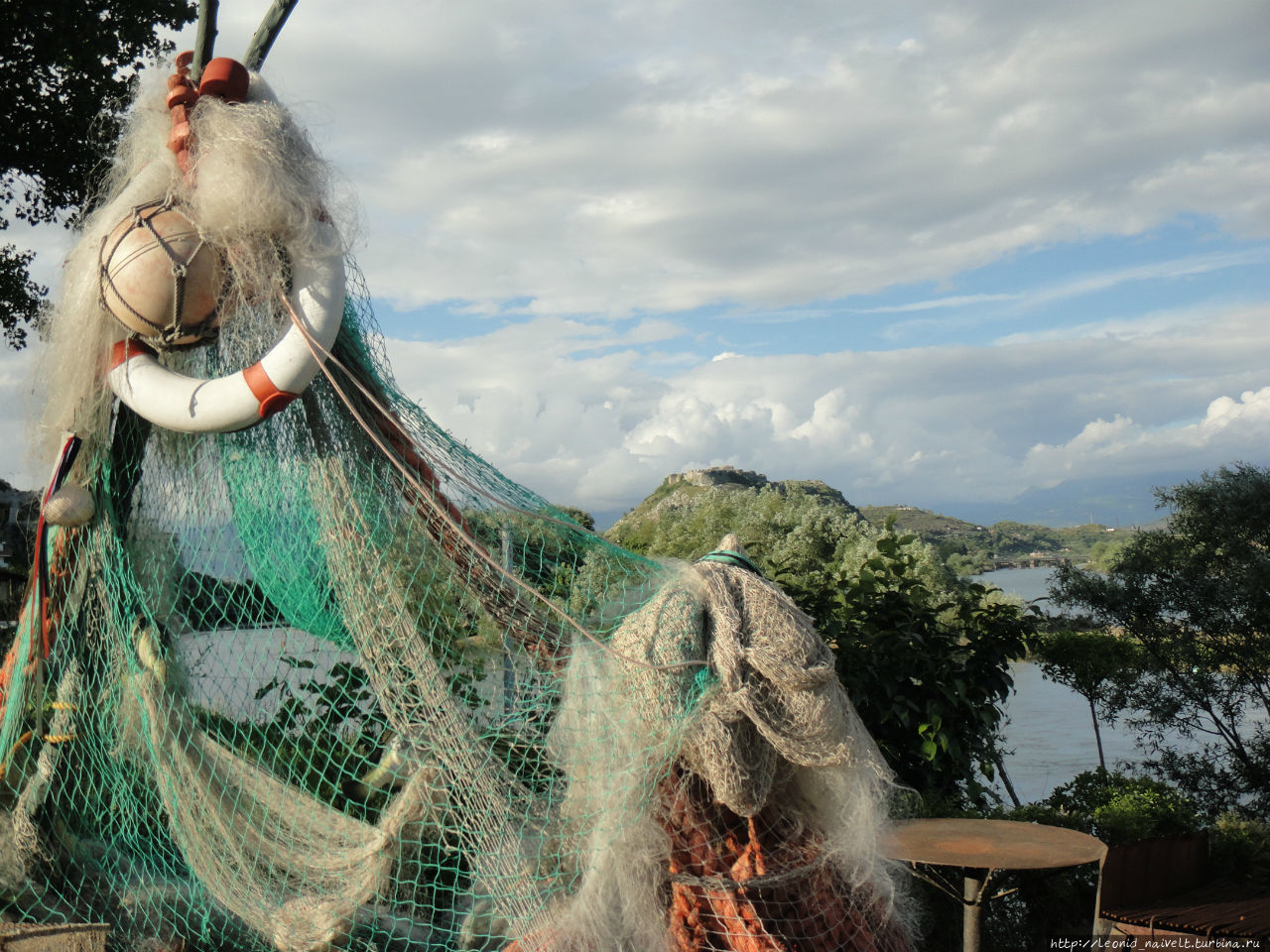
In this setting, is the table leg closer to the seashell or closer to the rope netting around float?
the rope netting around float

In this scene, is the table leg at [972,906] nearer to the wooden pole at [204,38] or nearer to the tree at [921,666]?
the tree at [921,666]

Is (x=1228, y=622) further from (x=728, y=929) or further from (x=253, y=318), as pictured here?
(x=253, y=318)

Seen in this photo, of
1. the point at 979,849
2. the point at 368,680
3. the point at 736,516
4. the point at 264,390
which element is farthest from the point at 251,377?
the point at 736,516

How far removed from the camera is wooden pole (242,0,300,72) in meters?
3.04

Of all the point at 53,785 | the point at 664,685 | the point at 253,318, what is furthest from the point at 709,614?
the point at 53,785

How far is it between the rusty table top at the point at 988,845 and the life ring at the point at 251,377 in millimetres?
2375

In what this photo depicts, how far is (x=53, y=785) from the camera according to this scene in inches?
131

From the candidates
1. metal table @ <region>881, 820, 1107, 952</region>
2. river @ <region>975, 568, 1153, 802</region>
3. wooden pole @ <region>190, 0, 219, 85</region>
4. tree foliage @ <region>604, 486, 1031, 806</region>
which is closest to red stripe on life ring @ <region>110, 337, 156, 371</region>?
wooden pole @ <region>190, 0, 219, 85</region>

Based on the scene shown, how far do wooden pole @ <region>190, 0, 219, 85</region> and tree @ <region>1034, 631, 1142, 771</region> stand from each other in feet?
17.7

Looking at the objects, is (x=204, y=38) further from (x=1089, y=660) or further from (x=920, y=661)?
(x=1089, y=660)

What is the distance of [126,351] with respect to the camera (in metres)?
2.94

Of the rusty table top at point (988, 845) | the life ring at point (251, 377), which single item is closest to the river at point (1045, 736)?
the rusty table top at point (988, 845)

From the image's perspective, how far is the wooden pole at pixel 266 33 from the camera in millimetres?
3045

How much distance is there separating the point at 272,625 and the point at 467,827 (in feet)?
4.01
